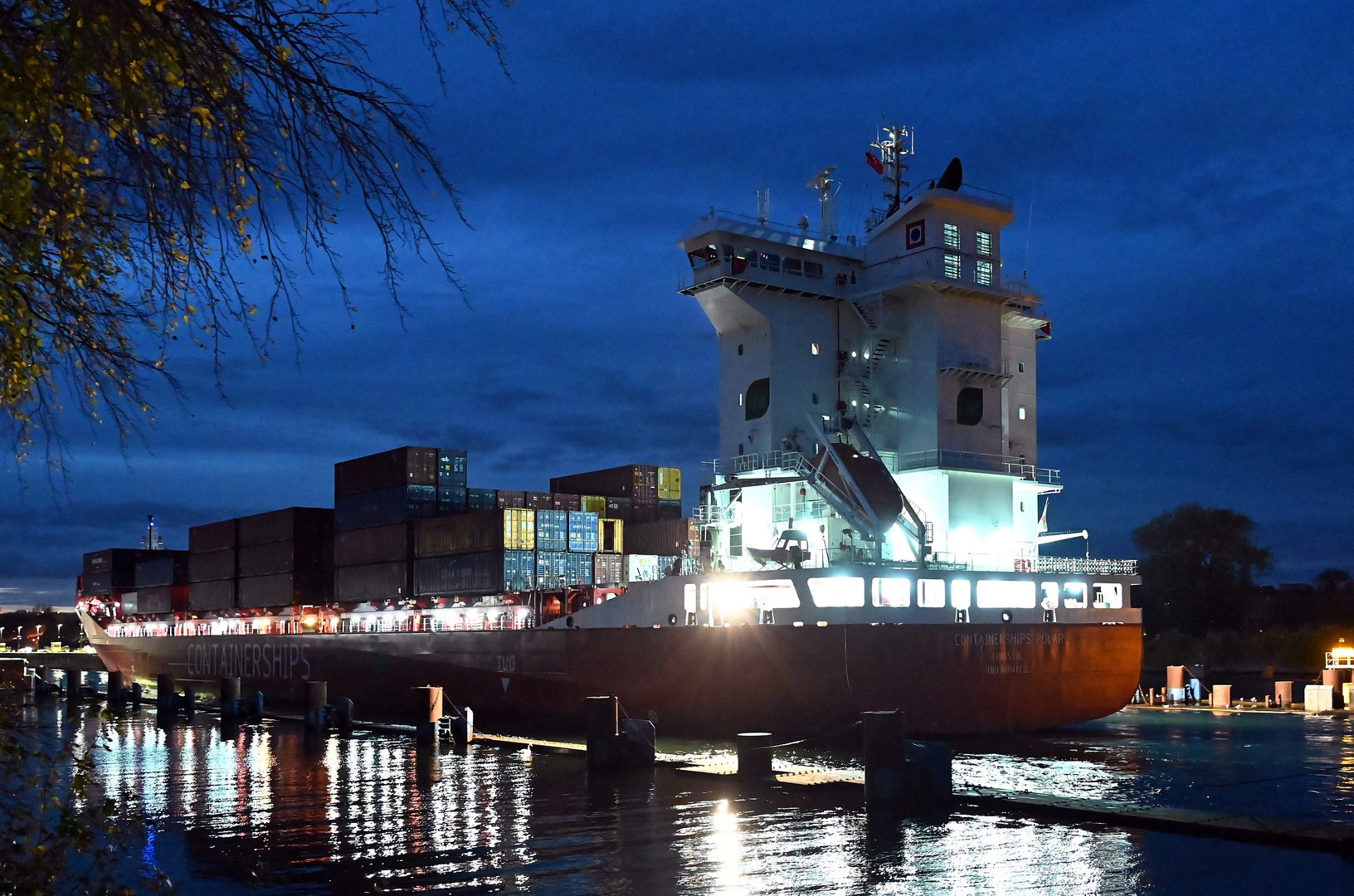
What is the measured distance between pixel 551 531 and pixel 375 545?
7.08 metres

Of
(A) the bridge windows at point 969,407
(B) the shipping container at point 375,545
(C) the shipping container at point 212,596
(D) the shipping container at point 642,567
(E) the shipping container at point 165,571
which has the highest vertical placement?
(A) the bridge windows at point 969,407

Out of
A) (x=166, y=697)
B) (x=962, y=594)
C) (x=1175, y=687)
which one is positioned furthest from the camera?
(x=1175, y=687)

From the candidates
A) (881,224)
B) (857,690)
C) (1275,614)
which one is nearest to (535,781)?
(857,690)

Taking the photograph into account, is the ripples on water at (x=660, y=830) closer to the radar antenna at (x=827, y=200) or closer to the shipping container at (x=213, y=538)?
the radar antenna at (x=827, y=200)

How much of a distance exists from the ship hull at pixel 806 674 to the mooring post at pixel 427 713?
405 centimetres

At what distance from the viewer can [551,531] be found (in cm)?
3128

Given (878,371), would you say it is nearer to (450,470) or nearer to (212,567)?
(450,470)

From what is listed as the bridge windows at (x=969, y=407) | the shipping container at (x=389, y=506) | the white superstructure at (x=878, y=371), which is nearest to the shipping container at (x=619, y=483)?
the shipping container at (x=389, y=506)

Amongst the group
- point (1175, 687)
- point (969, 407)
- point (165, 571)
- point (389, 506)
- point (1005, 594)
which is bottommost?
point (1175, 687)

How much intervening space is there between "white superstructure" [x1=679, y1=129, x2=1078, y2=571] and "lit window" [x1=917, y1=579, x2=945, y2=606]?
0.97m

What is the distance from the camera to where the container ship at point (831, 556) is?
20.9 meters

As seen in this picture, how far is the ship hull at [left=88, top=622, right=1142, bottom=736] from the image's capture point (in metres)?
20.2

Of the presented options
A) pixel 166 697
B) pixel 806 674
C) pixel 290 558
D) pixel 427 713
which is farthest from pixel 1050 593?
pixel 290 558

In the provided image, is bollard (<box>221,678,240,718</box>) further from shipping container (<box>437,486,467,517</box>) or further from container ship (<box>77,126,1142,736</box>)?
shipping container (<box>437,486,467,517</box>)
